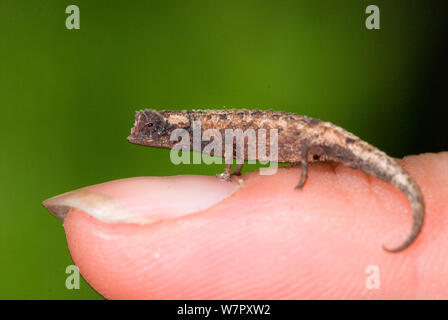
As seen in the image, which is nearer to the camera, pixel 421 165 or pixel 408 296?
pixel 408 296

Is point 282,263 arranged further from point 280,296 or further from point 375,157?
point 375,157

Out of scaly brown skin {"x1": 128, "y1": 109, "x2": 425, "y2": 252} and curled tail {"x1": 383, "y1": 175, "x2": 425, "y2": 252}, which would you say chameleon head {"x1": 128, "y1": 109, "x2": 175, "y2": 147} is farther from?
curled tail {"x1": 383, "y1": 175, "x2": 425, "y2": 252}

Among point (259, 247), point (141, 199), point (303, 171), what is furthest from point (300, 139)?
point (141, 199)

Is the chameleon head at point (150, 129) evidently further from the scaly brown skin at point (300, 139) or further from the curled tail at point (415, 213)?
the curled tail at point (415, 213)

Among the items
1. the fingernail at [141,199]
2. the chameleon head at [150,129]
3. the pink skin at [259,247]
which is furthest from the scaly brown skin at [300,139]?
the fingernail at [141,199]

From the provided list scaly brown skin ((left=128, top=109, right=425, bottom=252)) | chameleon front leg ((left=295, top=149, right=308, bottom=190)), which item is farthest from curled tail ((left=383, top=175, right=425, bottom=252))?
chameleon front leg ((left=295, top=149, right=308, bottom=190))

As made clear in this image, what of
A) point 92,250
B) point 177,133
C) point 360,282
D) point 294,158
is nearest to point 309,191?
point 294,158
